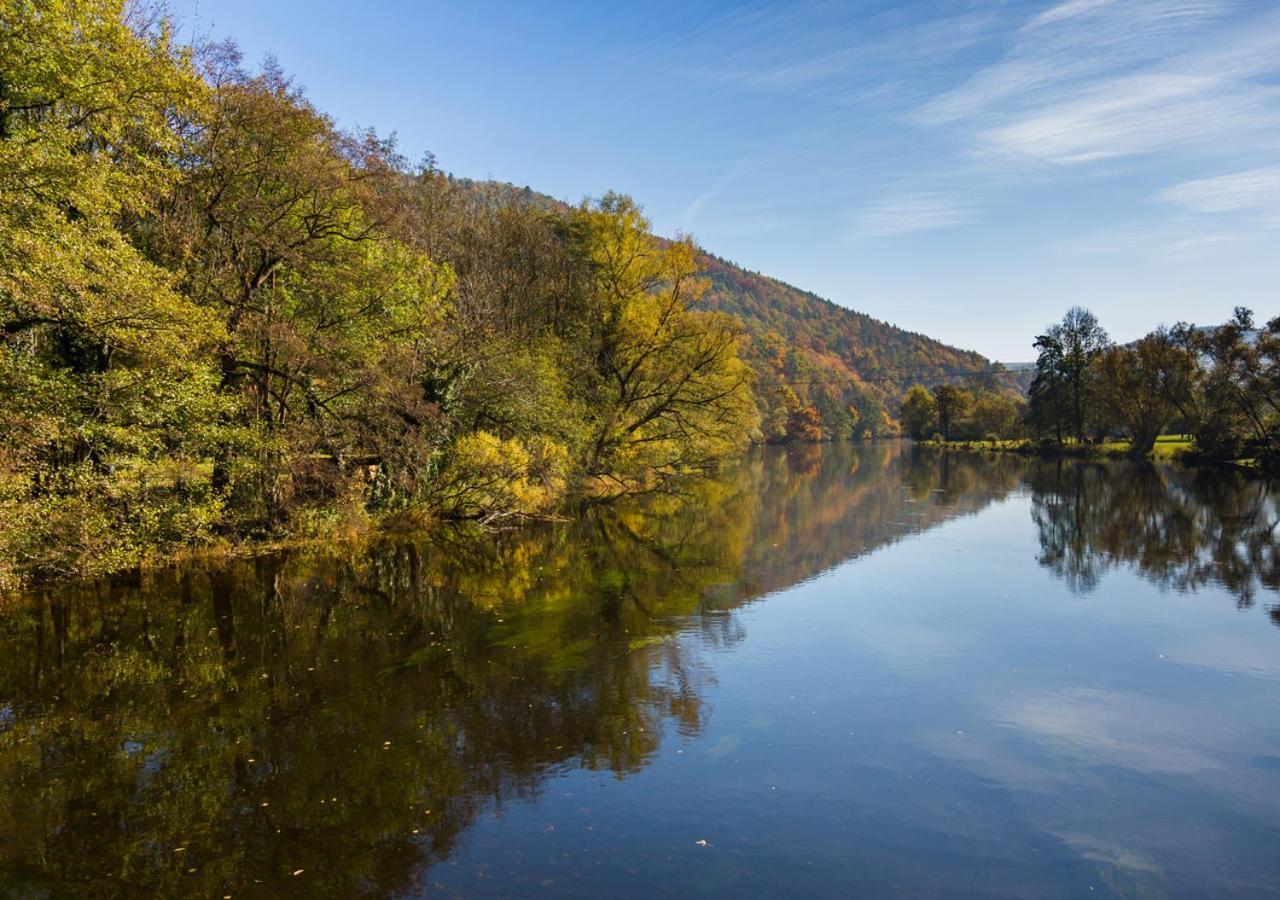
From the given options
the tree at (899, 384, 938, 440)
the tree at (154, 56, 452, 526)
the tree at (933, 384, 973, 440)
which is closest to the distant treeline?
the tree at (933, 384, 973, 440)

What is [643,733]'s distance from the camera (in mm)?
9336

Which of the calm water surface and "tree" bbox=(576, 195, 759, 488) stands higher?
"tree" bbox=(576, 195, 759, 488)

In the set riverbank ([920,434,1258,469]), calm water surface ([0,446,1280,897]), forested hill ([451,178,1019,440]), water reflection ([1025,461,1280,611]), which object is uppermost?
forested hill ([451,178,1019,440])

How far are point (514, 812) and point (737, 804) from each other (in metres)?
2.17

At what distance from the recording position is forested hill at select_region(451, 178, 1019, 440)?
411 ft

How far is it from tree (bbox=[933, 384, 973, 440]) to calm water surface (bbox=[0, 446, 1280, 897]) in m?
86.8

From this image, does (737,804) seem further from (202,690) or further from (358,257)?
(358,257)

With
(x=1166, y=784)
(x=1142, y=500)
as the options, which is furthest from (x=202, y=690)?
(x=1142, y=500)

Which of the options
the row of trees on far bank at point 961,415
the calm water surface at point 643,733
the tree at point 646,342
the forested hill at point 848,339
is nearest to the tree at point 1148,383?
the row of trees on far bank at point 961,415

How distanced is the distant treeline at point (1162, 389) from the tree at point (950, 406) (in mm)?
8042

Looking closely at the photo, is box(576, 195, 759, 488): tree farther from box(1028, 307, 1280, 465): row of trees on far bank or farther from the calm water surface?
box(1028, 307, 1280, 465): row of trees on far bank

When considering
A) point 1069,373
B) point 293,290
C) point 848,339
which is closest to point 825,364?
point 848,339

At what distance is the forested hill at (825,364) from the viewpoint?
411 feet

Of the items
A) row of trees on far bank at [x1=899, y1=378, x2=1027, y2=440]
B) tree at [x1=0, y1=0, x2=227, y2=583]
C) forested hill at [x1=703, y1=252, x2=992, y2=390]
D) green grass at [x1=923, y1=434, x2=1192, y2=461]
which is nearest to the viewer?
tree at [x1=0, y1=0, x2=227, y2=583]
